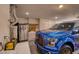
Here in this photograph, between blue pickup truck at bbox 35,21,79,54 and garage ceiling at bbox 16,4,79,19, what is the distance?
0.15 meters

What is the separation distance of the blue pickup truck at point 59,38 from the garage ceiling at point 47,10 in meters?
0.15

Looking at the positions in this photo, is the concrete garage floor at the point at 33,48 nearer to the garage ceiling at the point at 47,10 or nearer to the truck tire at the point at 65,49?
the truck tire at the point at 65,49

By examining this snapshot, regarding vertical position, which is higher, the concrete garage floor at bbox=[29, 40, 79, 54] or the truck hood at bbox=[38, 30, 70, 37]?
the truck hood at bbox=[38, 30, 70, 37]

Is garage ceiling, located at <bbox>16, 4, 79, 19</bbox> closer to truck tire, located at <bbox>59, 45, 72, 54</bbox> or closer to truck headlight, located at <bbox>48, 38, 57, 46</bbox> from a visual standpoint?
truck headlight, located at <bbox>48, 38, 57, 46</bbox>

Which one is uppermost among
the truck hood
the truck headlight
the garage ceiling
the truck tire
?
the garage ceiling

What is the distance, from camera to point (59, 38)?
1964mm

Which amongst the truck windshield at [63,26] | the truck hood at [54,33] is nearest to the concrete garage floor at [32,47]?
the truck hood at [54,33]

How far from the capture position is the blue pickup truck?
6.40 ft

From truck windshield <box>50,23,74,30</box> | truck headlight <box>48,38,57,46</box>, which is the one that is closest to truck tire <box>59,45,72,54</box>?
truck headlight <box>48,38,57,46</box>

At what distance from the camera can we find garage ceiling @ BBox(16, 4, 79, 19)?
1937 mm

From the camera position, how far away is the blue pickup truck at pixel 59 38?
76.7 inches

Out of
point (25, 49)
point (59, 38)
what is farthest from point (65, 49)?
point (25, 49)

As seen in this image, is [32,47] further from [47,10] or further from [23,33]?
[47,10]
